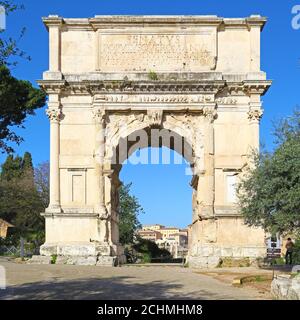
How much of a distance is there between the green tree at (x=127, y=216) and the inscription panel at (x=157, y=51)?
73.2 ft

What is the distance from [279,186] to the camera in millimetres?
15648

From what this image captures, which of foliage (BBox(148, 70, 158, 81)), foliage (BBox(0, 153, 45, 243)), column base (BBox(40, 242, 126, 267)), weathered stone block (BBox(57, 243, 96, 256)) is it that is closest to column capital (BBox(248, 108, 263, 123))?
foliage (BBox(148, 70, 158, 81))

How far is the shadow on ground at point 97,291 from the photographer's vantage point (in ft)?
38.1

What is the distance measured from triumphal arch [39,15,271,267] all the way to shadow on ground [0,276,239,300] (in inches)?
322

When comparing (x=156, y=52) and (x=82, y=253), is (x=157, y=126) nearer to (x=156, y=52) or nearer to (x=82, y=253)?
(x=156, y=52)

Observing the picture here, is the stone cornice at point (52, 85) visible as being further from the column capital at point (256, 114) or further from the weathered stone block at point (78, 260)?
the column capital at point (256, 114)

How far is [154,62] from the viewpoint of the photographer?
2391 cm

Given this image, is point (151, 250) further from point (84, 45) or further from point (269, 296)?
point (269, 296)

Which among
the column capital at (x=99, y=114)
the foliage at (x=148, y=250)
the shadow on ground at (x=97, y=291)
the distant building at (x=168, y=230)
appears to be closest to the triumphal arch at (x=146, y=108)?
the column capital at (x=99, y=114)

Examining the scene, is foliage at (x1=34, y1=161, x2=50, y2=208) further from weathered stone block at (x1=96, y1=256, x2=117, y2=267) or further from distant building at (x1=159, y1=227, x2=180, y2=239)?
distant building at (x1=159, y1=227, x2=180, y2=239)

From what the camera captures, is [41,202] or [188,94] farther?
[41,202]
